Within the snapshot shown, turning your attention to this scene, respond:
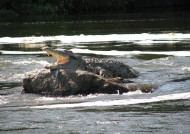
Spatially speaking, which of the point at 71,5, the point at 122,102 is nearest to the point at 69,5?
the point at 71,5

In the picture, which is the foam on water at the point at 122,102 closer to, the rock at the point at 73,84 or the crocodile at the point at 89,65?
the rock at the point at 73,84

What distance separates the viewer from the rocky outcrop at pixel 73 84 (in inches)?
581

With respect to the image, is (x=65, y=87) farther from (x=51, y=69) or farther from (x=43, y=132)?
(x=43, y=132)

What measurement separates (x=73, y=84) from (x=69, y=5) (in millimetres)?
69740

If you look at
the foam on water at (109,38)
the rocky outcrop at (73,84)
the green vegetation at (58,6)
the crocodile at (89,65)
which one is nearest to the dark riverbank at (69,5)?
the green vegetation at (58,6)

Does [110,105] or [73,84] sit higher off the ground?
[73,84]

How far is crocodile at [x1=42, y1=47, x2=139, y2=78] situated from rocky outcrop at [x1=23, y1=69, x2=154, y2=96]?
1.70 ft

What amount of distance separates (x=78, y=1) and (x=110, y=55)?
203 ft

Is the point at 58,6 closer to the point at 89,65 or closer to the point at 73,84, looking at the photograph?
the point at 89,65

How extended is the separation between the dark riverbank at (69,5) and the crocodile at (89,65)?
53.6 metres

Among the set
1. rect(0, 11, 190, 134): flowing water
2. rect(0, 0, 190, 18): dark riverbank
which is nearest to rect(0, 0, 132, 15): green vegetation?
rect(0, 0, 190, 18): dark riverbank

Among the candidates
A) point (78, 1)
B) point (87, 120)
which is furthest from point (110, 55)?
point (78, 1)

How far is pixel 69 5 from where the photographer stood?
275 feet

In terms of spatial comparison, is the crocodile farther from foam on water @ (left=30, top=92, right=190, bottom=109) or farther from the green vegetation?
the green vegetation
